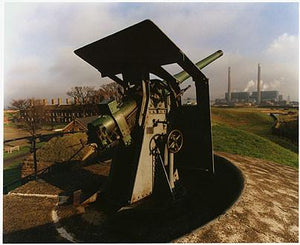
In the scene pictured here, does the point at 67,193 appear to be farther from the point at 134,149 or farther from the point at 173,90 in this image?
the point at 173,90

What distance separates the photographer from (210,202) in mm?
5289

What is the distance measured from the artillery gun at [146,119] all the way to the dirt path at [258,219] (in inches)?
52.4

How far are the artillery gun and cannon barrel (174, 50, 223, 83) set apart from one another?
4cm

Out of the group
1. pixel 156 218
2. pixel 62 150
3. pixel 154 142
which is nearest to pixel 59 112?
pixel 62 150

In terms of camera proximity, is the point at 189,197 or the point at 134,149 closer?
the point at 134,149

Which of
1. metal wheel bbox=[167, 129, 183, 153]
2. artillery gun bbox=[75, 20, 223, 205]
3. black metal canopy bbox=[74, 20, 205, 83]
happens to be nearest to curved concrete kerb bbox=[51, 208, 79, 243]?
artillery gun bbox=[75, 20, 223, 205]

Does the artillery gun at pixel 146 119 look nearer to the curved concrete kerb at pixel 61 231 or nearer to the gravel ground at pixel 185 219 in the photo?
the gravel ground at pixel 185 219

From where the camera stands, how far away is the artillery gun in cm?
429

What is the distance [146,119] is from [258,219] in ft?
9.76

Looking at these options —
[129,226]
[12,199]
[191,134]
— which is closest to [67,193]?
[12,199]

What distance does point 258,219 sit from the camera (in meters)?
3.73

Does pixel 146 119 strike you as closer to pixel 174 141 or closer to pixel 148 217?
pixel 174 141

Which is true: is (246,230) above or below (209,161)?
below

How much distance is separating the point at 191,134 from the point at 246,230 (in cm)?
285
